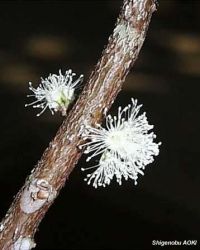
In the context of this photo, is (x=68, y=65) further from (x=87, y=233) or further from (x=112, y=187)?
(x=87, y=233)

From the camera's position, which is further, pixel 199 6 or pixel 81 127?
pixel 199 6

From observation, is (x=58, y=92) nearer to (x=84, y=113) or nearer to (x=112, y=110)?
(x=84, y=113)

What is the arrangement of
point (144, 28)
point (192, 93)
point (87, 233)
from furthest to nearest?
1. point (192, 93)
2. point (87, 233)
3. point (144, 28)

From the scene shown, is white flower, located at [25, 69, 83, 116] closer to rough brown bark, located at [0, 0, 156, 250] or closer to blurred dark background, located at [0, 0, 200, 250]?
rough brown bark, located at [0, 0, 156, 250]

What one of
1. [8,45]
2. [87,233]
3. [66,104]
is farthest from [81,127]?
[8,45]

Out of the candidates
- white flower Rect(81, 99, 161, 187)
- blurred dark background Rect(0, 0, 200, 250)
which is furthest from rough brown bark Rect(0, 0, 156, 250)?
blurred dark background Rect(0, 0, 200, 250)

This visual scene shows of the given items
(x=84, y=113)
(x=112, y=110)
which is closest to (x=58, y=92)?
(x=84, y=113)
